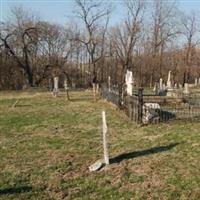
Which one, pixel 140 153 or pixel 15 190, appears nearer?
pixel 15 190

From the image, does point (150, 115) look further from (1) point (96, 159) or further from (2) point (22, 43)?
(2) point (22, 43)

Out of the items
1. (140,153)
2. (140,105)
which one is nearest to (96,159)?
(140,153)

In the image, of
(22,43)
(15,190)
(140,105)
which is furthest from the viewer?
(22,43)

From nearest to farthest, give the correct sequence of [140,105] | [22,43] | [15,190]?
1. [15,190]
2. [140,105]
3. [22,43]

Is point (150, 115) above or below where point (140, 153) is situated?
above

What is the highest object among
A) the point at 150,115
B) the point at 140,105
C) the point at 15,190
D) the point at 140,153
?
the point at 140,105

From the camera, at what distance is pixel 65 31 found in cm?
5962

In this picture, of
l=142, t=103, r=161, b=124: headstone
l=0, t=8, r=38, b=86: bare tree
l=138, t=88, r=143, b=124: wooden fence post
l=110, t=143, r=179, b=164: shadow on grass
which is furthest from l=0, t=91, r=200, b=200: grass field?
l=0, t=8, r=38, b=86: bare tree

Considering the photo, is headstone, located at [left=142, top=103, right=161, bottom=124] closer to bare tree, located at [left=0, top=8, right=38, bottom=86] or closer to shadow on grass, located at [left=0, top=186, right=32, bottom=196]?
shadow on grass, located at [left=0, top=186, right=32, bottom=196]

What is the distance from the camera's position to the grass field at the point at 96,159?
22.3 ft

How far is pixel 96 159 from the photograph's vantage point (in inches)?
355

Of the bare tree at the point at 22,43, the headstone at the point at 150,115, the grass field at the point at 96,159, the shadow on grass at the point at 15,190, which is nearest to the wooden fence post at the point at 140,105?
the headstone at the point at 150,115

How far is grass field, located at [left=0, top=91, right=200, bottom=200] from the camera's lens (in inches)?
268

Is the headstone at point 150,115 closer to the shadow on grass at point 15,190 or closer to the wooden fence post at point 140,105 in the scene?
the wooden fence post at point 140,105
